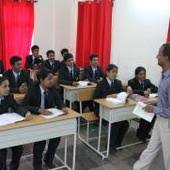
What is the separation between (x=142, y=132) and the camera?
165 inches

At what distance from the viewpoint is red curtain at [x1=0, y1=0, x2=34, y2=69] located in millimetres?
5863

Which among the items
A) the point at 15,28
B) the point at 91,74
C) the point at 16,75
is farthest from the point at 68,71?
the point at 15,28

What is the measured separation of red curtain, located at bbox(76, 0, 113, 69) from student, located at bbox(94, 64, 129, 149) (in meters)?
1.78

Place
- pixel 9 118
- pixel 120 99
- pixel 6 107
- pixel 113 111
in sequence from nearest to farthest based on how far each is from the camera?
1. pixel 9 118
2. pixel 6 107
3. pixel 113 111
4. pixel 120 99

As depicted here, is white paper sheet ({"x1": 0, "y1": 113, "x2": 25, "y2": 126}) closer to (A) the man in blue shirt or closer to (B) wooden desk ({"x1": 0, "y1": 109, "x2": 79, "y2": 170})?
(B) wooden desk ({"x1": 0, "y1": 109, "x2": 79, "y2": 170})

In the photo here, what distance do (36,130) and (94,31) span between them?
146 inches

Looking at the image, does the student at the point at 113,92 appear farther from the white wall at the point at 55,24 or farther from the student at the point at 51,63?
the white wall at the point at 55,24

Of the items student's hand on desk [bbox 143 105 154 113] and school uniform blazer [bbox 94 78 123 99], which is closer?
student's hand on desk [bbox 143 105 154 113]

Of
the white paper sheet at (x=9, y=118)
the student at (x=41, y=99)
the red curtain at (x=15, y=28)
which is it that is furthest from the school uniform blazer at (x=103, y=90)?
the red curtain at (x=15, y=28)

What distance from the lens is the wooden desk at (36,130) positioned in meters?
2.50

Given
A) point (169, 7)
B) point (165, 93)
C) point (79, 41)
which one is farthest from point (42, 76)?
point (79, 41)

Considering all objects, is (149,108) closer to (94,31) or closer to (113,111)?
(113,111)

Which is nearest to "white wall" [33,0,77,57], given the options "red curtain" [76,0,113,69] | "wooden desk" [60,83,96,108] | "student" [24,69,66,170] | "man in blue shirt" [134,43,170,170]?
"red curtain" [76,0,113,69]

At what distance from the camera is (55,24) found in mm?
6754
